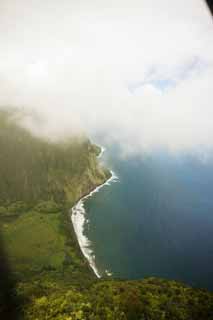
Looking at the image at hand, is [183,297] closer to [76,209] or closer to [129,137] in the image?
[76,209]

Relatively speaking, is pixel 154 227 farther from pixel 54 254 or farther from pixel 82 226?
pixel 54 254

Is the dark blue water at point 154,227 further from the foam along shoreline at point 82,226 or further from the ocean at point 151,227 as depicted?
the foam along shoreline at point 82,226

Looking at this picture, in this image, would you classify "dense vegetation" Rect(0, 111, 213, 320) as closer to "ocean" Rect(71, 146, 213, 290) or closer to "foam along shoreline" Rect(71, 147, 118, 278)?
"foam along shoreline" Rect(71, 147, 118, 278)

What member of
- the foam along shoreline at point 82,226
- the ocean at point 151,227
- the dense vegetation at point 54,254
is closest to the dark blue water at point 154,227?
the ocean at point 151,227

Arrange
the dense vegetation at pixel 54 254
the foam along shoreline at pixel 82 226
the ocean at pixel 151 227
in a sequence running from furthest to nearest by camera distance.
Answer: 1. the foam along shoreline at pixel 82 226
2. the ocean at pixel 151 227
3. the dense vegetation at pixel 54 254

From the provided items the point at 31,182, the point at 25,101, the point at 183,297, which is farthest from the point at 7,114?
the point at 183,297

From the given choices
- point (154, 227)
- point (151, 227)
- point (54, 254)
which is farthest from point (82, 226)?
point (154, 227)

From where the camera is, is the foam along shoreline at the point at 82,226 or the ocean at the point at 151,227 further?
the foam along shoreline at the point at 82,226

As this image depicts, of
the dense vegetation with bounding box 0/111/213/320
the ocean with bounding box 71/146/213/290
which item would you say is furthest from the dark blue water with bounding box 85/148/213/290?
the dense vegetation with bounding box 0/111/213/320
